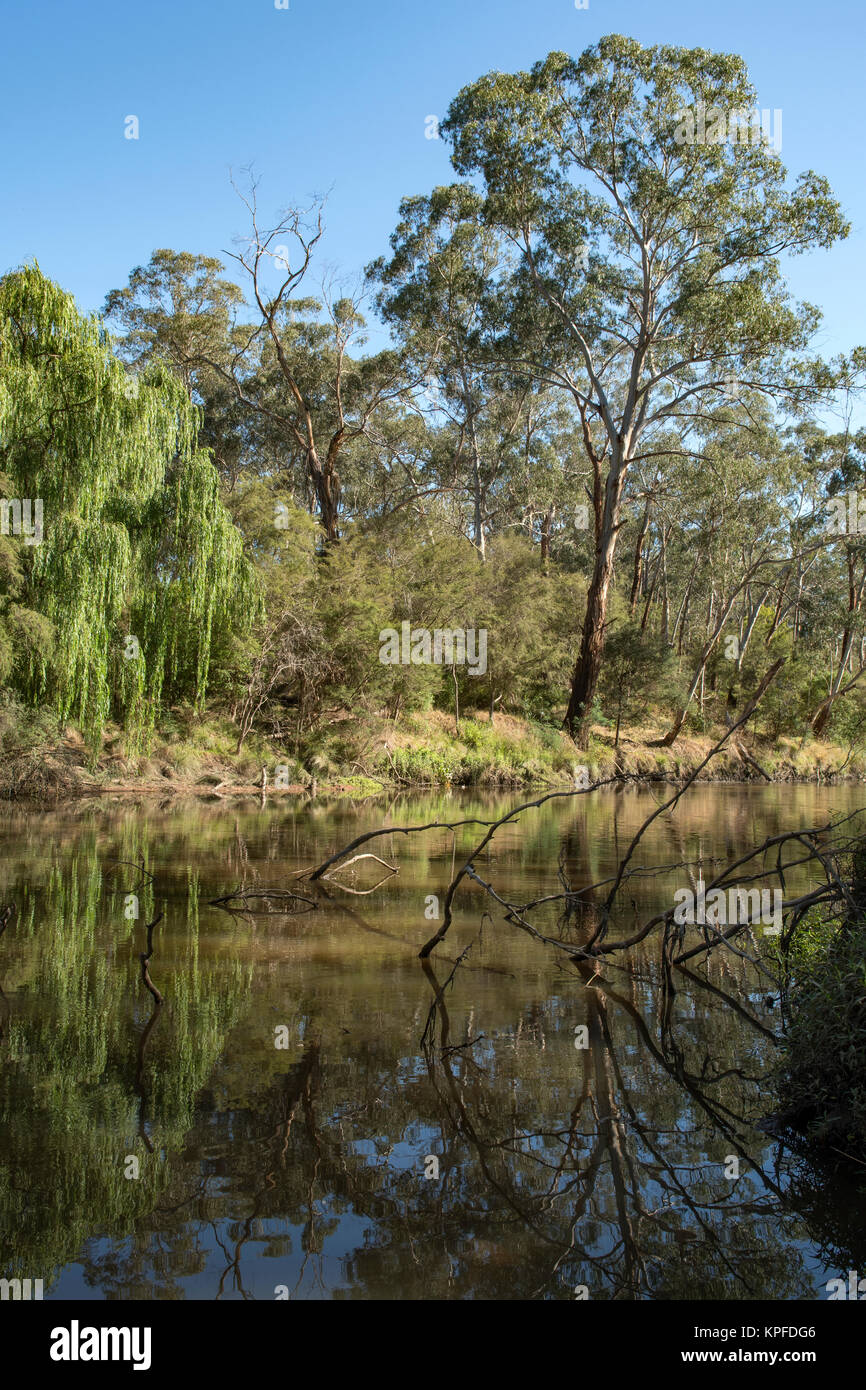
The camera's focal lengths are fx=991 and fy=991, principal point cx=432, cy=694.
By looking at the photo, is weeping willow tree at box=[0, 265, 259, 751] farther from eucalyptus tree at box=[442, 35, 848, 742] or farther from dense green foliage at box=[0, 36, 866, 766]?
eucalyptus tree at box=[442, 35, 848, 742]

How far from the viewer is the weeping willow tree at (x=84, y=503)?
15.5 m

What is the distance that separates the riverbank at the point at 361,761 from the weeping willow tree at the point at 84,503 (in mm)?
872

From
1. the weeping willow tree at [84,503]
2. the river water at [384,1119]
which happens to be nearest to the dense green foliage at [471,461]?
the weeping willow tree at [84,503]

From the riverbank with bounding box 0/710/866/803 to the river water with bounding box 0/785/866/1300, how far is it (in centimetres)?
939

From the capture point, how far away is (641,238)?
77.0 feet

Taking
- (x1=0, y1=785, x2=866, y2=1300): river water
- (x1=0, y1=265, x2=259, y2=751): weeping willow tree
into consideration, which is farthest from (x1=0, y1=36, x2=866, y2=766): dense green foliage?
(x1=0, y1=785, x2=866, y2=1300): river water

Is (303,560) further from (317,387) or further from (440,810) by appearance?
(317,387)

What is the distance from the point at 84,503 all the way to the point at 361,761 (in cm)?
914

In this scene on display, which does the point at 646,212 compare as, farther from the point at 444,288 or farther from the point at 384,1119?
the point at 384,1119

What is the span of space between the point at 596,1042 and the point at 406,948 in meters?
2.41

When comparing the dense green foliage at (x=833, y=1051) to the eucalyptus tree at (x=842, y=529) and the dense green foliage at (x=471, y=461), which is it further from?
the eucalyptus tree at (x=842, y=529)

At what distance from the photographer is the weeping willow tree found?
15469 mm

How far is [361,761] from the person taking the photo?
898 inches
